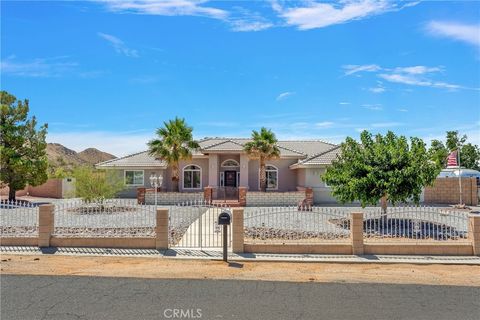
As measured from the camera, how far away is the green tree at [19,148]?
25453 millimetres

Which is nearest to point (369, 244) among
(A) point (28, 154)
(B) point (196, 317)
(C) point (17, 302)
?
(B) point (196, 317)

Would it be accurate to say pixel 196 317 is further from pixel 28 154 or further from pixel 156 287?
pixel 28 154

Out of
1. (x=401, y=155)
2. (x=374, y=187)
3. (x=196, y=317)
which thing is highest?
(x=401, y=155)

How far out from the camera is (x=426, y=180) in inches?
596

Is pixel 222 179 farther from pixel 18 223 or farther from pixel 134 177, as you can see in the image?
pixel 18 223

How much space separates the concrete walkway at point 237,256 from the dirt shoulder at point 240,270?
0.95 ft

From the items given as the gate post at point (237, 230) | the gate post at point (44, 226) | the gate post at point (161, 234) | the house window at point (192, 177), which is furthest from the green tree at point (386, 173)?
the house window at point (192, 177)

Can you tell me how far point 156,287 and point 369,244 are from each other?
6.32m

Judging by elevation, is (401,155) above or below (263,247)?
above

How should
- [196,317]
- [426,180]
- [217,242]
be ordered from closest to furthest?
[196,317] < [217,242] < [426,180]

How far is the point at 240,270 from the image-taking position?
368 inches

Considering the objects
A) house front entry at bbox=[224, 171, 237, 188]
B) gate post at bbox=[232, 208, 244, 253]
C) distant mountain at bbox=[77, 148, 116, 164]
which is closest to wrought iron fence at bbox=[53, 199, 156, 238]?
gate post at bbox=[232, 208, 244, 253]

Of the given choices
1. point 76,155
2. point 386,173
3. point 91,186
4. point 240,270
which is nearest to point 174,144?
point 91,186

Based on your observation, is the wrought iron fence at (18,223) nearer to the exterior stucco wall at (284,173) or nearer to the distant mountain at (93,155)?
the exterior stucco wall at (284,173)
